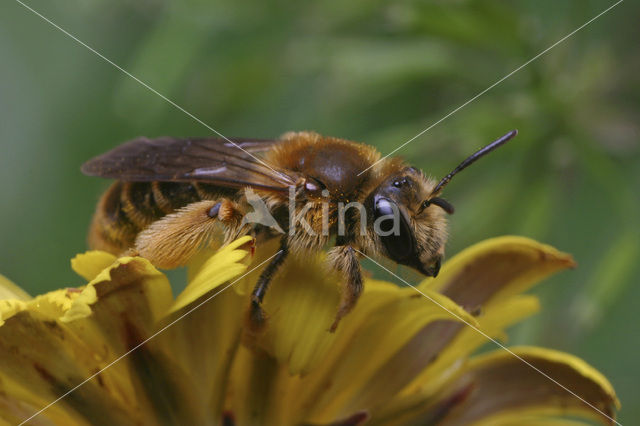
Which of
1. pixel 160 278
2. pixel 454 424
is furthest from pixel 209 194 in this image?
pixel 454 424

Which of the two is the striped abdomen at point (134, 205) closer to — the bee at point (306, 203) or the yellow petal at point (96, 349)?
the bee at point (306, 203)

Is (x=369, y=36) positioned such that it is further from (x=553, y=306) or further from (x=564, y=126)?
(x=553, y=306)

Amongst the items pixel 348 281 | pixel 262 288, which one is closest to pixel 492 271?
pixel 348 281

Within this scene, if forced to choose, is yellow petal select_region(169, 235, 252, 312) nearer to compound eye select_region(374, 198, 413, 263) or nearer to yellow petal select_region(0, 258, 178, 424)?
yellow petal select_region(0, 258, 178, 424)

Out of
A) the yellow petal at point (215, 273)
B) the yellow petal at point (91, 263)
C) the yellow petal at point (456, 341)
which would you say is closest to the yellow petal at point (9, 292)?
the yellow petal at point (91, 263)

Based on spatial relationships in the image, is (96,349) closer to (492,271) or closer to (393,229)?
(393,229)

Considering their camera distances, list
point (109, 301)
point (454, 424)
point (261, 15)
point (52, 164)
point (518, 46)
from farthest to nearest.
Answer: point (52, 164)
point (261, 15)
point (518, 46)
point (454, 424)
point (109, 301)
